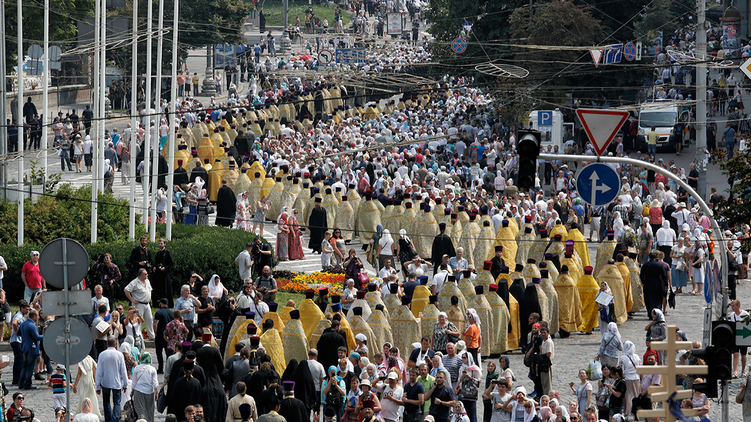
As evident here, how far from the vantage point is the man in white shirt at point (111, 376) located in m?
17.4

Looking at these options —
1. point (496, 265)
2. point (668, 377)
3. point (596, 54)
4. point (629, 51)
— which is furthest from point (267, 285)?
point (629, 51)

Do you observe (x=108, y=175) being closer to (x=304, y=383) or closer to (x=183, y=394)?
(x=304, y=383)

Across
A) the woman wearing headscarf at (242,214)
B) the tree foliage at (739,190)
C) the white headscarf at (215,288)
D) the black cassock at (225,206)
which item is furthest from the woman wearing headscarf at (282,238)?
the tree foliage at (739,190)

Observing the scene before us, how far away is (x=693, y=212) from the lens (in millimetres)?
28953

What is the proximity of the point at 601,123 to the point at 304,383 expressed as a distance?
18.3ft

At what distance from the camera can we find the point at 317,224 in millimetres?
29203

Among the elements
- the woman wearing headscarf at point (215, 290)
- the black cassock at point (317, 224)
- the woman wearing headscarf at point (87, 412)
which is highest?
the black cassock at point (317, 224)

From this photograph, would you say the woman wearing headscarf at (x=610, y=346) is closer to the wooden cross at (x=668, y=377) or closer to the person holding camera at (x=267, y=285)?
the person holding camera at (x=267, y=285)

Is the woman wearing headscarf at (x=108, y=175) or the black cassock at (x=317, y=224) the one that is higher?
the woman wearing headscarf at (x=108, y=175)

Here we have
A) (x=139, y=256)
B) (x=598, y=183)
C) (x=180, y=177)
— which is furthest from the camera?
(x=180, y=177)

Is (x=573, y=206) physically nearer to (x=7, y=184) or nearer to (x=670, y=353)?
(x=7, y=184)

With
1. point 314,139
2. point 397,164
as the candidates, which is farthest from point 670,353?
point 314,139

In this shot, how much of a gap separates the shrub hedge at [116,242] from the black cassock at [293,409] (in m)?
9.33

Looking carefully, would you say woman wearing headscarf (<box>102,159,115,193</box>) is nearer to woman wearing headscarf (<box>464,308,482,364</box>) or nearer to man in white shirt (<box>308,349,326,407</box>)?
woman wearing headscarf (<box>464,308,482,364</box>)
